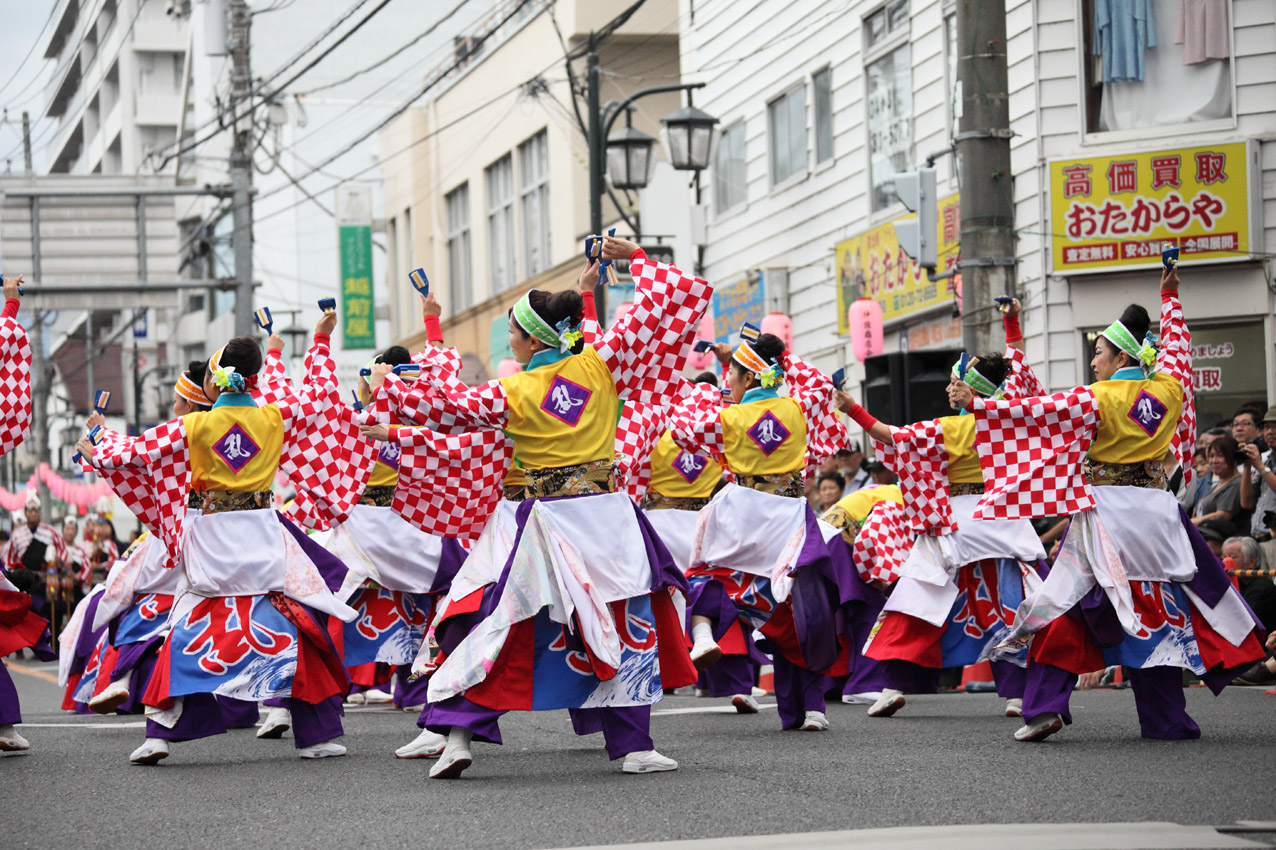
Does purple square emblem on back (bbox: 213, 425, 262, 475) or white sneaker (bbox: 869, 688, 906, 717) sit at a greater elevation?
purple square emblem on back (bbox: 213, 425, 262, 475)

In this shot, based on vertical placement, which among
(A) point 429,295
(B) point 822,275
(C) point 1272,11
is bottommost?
(A) point 429,295

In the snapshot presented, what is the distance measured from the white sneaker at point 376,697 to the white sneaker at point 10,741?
332 centimetres

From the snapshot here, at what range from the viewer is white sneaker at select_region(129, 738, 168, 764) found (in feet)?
22.8

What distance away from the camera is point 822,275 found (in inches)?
710

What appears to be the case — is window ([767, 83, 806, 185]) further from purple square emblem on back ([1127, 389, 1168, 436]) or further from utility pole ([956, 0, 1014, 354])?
purple square emblem on back ([1127, 389, 1168, 436])

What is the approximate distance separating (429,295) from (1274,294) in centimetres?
870

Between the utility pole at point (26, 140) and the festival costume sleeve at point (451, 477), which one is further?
the utility pole at point (26, 140)

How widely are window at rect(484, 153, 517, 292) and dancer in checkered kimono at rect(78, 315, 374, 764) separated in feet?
70.5

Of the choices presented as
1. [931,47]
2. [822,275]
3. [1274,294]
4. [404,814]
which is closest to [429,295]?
[404,814]

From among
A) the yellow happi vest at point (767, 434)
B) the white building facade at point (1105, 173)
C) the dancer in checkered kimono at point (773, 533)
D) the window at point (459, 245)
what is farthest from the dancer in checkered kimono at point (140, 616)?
the window at point (459, 245)

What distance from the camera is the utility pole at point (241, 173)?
2127 cm

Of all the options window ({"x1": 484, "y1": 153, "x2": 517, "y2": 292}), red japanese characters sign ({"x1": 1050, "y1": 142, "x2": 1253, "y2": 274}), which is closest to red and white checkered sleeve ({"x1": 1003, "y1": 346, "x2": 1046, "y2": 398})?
red japanese characters sign ({"x1": 1050, "y1": 142, "x2": 1253, "y2": 274})

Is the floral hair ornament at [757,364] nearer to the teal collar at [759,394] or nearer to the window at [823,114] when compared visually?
the teal collar at [759,394]

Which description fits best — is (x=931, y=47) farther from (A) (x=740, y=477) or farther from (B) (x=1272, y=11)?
(A) (x=740, y=477)
